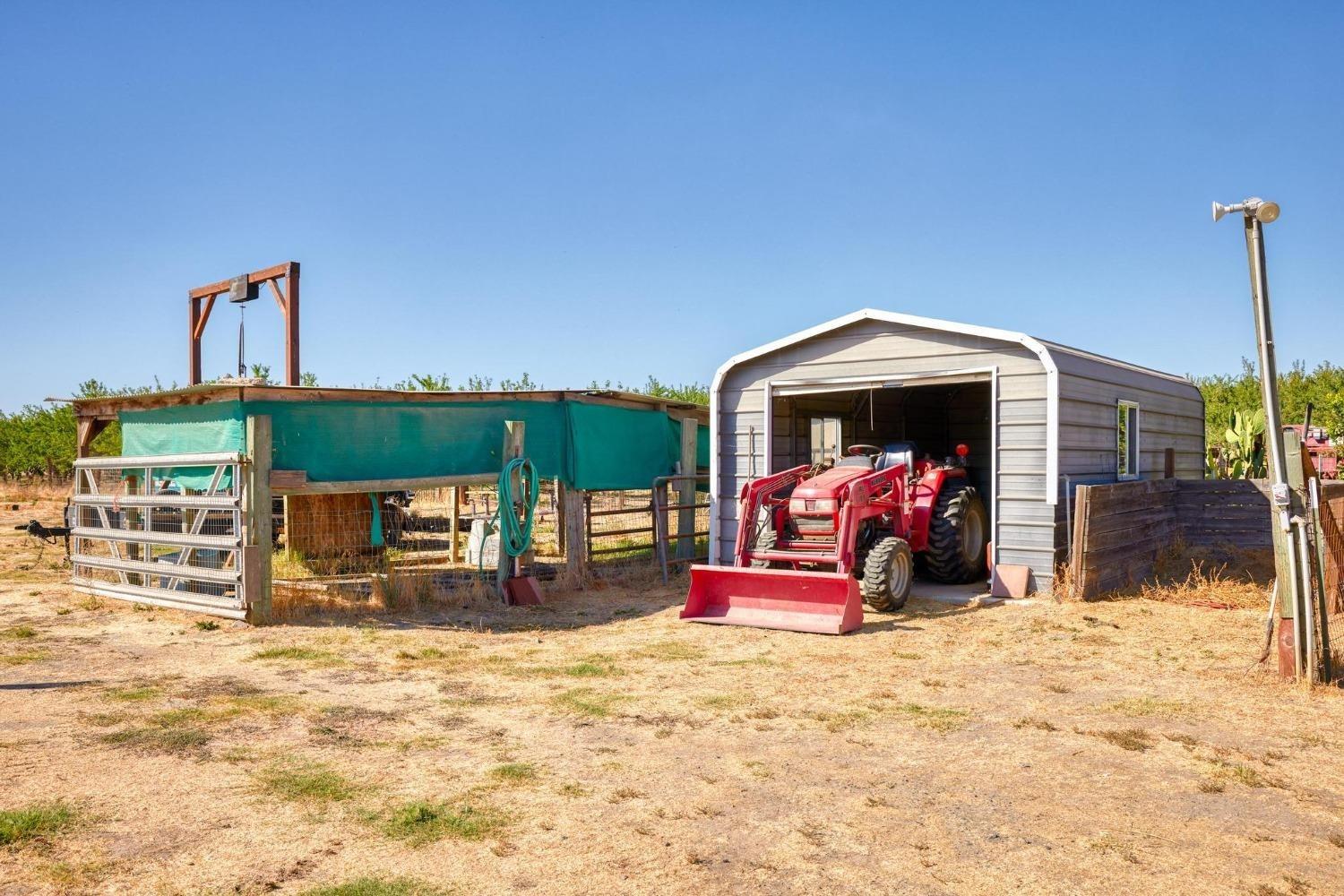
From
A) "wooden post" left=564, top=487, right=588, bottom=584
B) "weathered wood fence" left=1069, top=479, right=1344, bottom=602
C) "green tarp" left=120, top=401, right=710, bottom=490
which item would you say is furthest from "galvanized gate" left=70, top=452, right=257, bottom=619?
"weathered wood fence" left=1069, top=479, right=1344, bottom=602

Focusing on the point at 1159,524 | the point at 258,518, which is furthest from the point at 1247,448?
the point at 258,518

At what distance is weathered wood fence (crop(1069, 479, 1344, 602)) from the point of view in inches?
373

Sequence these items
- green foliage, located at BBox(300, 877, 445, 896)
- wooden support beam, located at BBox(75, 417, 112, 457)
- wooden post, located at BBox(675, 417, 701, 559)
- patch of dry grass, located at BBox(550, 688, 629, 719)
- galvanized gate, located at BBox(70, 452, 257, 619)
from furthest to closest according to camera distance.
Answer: wooden post, located at BBox(675, 417, 701, 559), wooden support beam, located at BBox(75, 417, 112, 457), galvanized gate, located at BBox(70, 452, 257, 619), patch of dry grass, located at BBox(550, 688, 629, 719), green foliage, located at BBox(300, 877, 445, 896)

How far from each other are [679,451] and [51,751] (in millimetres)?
9831

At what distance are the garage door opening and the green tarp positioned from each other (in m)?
1.96

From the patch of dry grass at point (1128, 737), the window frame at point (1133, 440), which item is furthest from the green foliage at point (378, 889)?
the window frame at point (1133, 440)

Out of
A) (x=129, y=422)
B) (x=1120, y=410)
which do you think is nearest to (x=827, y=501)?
(x=1120, y=410)

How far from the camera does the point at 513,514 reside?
10.7 metres

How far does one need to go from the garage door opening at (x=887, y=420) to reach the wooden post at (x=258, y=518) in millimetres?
5564

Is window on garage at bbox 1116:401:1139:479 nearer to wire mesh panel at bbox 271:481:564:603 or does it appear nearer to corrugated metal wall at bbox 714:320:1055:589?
corrugated metal wall at bbox 714:320:1055:589

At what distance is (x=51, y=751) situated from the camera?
5.02 meters

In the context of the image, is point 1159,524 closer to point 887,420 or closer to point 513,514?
point 887,420

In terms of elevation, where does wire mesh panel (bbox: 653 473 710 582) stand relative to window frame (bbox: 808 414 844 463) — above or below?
below

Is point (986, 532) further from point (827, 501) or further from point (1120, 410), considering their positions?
point (827, 501)
